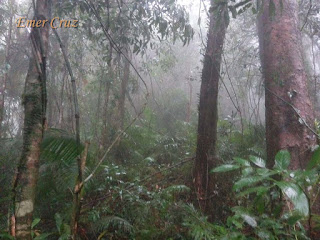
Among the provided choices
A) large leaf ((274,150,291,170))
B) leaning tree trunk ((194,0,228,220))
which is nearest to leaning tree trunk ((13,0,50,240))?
large leaf ((274,150,291,170))

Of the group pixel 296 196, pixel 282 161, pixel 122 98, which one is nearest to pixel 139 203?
pixel 282 161

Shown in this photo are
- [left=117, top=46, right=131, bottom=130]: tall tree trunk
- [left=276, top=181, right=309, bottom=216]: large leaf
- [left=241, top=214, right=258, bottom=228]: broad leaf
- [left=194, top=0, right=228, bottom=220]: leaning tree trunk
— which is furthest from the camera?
[left=117, top=46, right=131, bottom=130]: tall tree trunk

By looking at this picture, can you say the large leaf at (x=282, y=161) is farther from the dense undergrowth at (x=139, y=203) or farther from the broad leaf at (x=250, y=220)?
the broad leaf at (x=250, y=220)

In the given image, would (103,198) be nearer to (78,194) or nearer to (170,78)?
(78,194)

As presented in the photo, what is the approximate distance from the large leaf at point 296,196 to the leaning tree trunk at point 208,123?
2.20 metres

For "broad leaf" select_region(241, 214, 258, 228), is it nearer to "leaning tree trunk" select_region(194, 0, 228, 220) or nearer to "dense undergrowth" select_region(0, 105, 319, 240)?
"dense undergrowth" select_region(0, 105, 319, 240)

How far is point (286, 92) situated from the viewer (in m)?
2.87

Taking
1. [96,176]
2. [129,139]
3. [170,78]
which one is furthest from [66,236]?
[170,78]

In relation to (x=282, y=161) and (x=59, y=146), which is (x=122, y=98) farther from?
(x=282, y=161)

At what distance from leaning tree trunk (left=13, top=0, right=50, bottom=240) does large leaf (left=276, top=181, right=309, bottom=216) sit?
135 cm

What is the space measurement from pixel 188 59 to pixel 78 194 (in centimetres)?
1588

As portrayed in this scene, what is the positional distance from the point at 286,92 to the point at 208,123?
998 millimetres

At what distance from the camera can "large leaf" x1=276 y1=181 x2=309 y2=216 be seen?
1041 mm

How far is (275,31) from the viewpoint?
3156 mm
